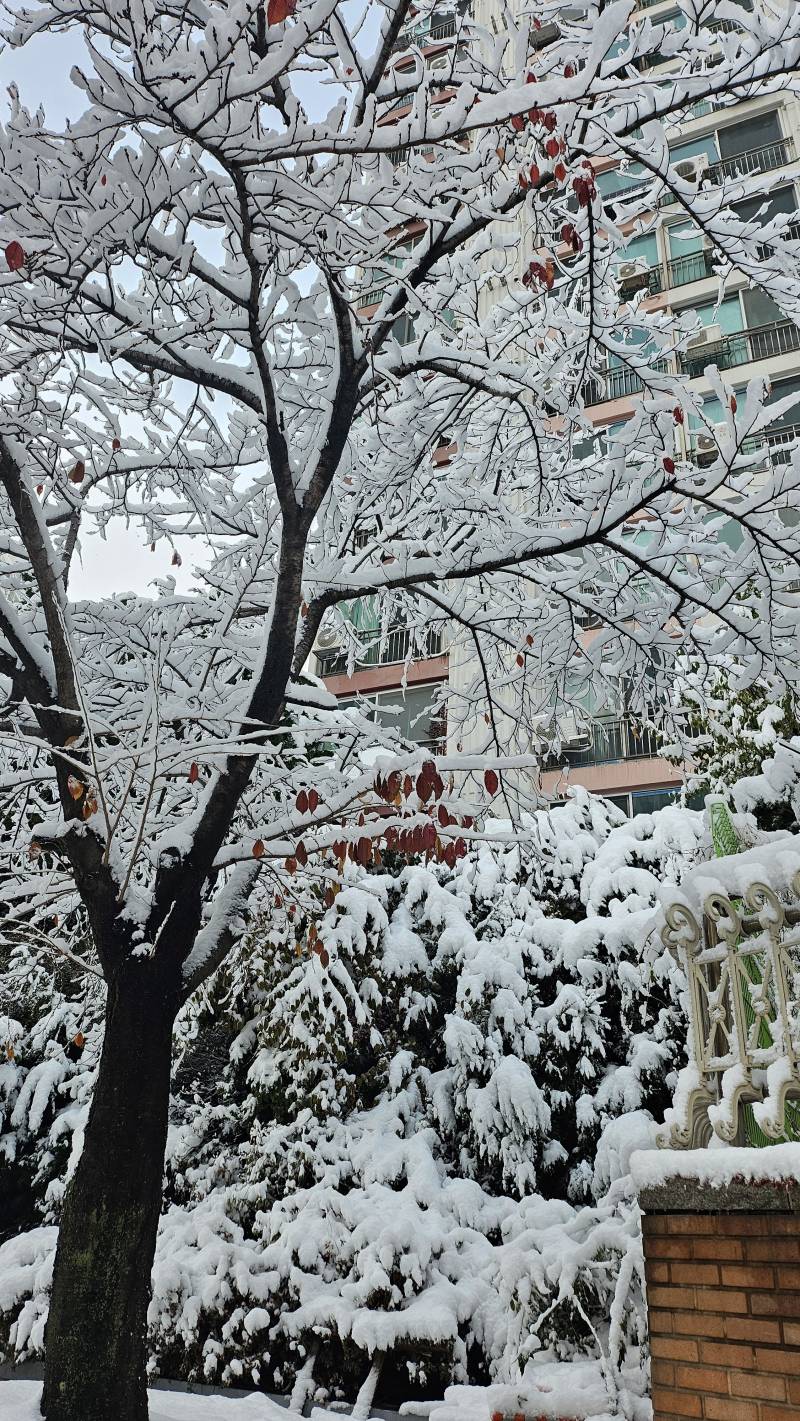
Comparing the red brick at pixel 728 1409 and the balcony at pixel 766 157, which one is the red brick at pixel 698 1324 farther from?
the balcony at pixel 766 157

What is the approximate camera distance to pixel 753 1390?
2609 mm

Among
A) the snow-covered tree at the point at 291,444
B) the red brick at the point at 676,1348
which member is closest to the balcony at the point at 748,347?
the snow-covered tree at the point at 291,444

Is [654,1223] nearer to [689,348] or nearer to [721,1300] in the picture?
[721,1300]

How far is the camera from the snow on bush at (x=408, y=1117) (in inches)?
286

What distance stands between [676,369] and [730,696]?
399 inches

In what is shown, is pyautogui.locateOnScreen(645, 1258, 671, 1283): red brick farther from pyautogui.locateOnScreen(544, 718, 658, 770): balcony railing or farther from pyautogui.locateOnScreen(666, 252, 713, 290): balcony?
pyautogui.locateOnScreen(666, 252, 713, 290): balcony

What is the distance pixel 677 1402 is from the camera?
277cm

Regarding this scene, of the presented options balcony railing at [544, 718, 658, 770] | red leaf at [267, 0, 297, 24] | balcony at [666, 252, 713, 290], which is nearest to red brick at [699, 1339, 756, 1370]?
red leaf at [267, 0, 297, 24]

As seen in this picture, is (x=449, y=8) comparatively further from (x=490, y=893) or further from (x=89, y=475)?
(x=490, y=893)

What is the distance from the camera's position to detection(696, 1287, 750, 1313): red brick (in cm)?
268

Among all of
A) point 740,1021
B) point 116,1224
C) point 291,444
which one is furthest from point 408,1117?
point 740,1021

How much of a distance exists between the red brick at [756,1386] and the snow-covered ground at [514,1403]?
2.90 meters

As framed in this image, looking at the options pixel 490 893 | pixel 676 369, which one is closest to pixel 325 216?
pixel 490 893

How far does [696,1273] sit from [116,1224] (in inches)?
109
